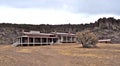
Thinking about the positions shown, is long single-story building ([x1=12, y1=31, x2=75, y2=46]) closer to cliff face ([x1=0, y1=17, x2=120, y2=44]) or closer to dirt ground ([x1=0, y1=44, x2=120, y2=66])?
cliff face ([x1=0, y1=17, x2=120, y2=44])

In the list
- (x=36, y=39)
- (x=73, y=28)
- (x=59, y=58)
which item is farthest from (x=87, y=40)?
(x=73, y=28)

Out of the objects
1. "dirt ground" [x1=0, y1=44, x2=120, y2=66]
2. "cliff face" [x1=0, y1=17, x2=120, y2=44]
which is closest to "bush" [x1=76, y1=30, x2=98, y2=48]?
"dirt ground" [x1=0, y1=44, x2=120, y2=66]

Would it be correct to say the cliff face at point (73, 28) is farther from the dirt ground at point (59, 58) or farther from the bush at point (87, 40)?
the dirt ground at point (59, 58)

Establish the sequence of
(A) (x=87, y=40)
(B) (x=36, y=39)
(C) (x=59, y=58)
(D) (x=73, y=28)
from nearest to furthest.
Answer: (C) (x=59, y=58) → (A) (x=87, y=40) → (B) (x=36, y=39) → (D) (x=73, y=28)

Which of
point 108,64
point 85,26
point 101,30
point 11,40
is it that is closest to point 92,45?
point 108,64

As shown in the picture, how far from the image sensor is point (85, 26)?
123 m

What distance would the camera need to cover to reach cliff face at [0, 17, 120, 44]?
103m

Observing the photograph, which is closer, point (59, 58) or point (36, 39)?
point (59, 58)

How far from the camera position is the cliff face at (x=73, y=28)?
4063 inches

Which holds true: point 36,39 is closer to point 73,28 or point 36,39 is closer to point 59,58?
point 59,58

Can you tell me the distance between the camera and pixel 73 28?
4769 inches

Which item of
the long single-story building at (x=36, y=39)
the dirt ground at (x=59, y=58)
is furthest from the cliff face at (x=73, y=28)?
the dirt ground at (x=59, y=58)

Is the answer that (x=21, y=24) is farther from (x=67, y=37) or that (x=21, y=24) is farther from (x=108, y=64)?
(x=108, y=64)

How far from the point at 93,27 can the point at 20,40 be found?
5487cm
